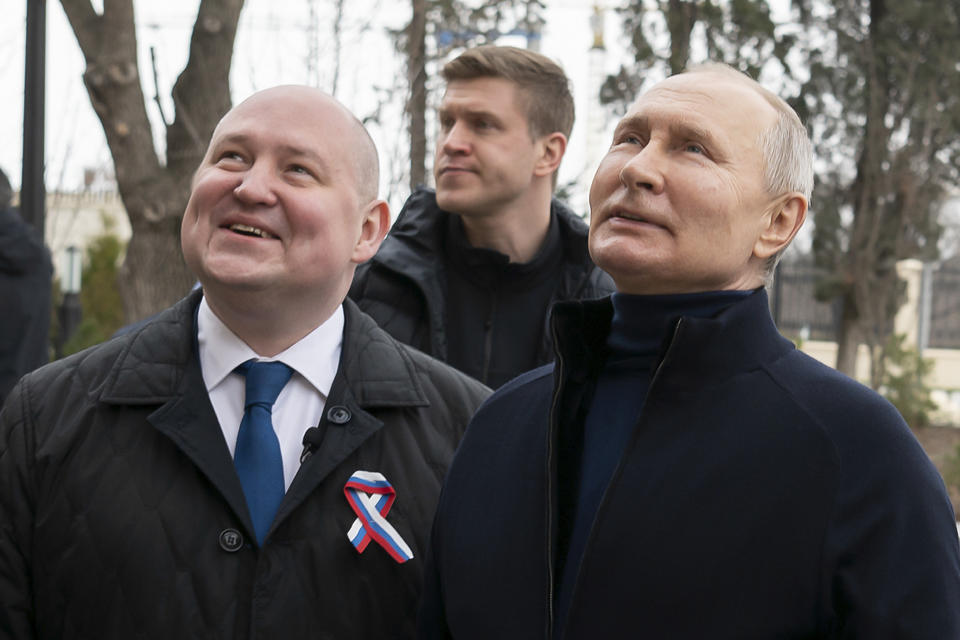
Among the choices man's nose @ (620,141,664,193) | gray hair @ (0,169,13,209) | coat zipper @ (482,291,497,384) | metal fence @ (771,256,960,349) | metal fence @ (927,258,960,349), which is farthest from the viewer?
metal fence @ (927,258,960,349)

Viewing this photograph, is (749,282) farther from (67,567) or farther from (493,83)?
(493,83)

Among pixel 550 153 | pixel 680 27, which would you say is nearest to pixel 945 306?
pixel 680 27

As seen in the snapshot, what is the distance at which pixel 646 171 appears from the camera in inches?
77.7

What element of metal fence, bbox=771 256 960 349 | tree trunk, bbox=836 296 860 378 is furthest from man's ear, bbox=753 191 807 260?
metal fence, bbox=771 256 960 349

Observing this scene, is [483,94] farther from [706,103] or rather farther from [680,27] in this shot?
[680,27]

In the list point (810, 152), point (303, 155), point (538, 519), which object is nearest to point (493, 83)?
point (303, 155)

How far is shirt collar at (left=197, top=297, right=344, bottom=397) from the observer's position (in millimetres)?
2348

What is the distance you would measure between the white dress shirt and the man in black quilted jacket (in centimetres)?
129

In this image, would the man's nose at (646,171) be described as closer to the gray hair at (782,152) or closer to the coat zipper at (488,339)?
the gray hair at (782,152)

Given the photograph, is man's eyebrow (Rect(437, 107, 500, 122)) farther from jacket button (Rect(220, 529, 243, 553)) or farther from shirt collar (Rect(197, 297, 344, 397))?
jacket button (Rect(220, 529, 243, 553))

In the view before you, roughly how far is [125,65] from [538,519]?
6.19m

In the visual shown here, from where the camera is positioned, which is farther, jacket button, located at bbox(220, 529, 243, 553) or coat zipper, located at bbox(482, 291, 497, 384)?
coat zipper, located at bbox(482, 291, 497, 384)

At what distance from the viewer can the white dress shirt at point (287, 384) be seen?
2301 mm

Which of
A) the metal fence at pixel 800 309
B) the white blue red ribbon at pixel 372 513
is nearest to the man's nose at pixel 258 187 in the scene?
the white blue red ribbon at pixel 372 513
